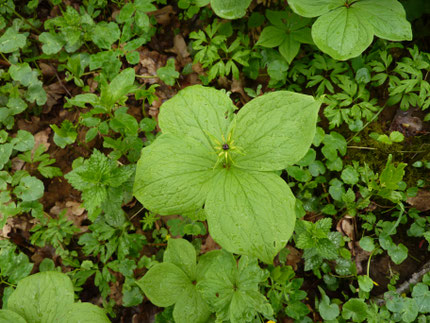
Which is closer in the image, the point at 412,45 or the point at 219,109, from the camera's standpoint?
the point at 219,109

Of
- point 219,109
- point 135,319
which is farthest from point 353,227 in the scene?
point 135,319

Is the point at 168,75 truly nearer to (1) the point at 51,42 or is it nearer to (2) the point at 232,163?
(1) the point at 51,42

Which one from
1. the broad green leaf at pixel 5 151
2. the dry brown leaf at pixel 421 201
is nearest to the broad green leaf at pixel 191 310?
the dry brown leaf at pixel 421 201

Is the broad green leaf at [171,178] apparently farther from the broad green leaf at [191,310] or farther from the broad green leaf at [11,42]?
the broad green leaf at [11,42]

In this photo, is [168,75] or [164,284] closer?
[164,284]

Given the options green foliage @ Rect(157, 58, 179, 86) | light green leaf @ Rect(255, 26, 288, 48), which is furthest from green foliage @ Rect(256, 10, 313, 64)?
green foliage @ Rect(157, 58, 179, 86)

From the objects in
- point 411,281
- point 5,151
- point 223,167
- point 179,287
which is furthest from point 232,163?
point 5,151

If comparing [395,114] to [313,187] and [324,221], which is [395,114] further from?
[324,221]
